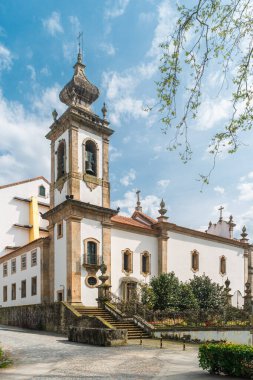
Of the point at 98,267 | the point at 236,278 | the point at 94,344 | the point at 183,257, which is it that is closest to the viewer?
the point at 94,344

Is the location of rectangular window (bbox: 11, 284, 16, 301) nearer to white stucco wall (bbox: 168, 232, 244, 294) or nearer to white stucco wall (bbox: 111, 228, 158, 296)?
white stucco wall (bbox: 111, 228, 158, 296)

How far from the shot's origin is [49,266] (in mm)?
28594

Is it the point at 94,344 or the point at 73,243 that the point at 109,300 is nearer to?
the point at 73,243

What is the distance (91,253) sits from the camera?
27.4m

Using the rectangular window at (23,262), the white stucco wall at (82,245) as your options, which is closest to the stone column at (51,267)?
the white stucco wall at (82,245)

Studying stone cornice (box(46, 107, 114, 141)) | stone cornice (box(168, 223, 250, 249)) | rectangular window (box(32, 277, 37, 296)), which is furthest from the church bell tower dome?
rectangular window (box(32, 277, 37, 296))

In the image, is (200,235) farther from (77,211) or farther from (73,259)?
(73,259)

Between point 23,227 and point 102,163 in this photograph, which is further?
point 23,227

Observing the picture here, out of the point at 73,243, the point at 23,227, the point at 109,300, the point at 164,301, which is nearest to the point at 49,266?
the point at 73,243

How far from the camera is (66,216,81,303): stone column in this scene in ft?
83.4

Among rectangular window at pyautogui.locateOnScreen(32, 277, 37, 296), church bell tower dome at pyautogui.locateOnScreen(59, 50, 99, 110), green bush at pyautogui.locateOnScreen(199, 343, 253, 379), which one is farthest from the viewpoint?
church bell tower dome at pyautogui.locateOnScreen(59, 50, 99, 110)

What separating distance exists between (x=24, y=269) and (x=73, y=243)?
8.14 metres

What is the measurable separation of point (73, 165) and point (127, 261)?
28.3 feet

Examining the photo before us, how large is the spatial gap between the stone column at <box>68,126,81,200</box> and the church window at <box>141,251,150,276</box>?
7.91 metres
